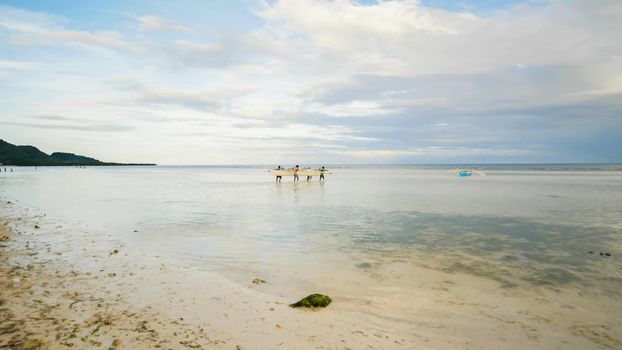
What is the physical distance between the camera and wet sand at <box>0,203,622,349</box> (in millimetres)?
5879

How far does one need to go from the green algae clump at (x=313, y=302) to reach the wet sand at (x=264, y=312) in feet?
0.55

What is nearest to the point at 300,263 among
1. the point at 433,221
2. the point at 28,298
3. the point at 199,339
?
the point at 199,339

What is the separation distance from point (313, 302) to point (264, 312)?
1054mm

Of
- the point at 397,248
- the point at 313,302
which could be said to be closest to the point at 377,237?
the point at 397,248

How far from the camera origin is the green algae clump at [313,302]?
7.50m

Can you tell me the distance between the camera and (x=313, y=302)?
24.8 ft

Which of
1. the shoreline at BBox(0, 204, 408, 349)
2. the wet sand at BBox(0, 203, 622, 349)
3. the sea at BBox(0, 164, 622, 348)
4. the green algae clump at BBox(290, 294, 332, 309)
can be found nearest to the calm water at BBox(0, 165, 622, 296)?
the sea at BBox(0, 164, 622, 348)

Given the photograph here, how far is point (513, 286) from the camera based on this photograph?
9156 mm

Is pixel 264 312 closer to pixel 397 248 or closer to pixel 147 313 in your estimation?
pixel 147 313

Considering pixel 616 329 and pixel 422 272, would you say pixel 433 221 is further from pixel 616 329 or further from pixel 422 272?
pixel 616 329

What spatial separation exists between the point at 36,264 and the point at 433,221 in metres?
16.9

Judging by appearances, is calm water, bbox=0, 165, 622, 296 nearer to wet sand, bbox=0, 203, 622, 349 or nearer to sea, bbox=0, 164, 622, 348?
sea, bbox=0, 164, 622, 348

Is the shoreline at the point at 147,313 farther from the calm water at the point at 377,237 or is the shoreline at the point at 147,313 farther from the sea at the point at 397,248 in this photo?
the calm water at the point at 377,237

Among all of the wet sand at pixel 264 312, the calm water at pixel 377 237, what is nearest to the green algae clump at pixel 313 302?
the wet sand at pixel 264 312
